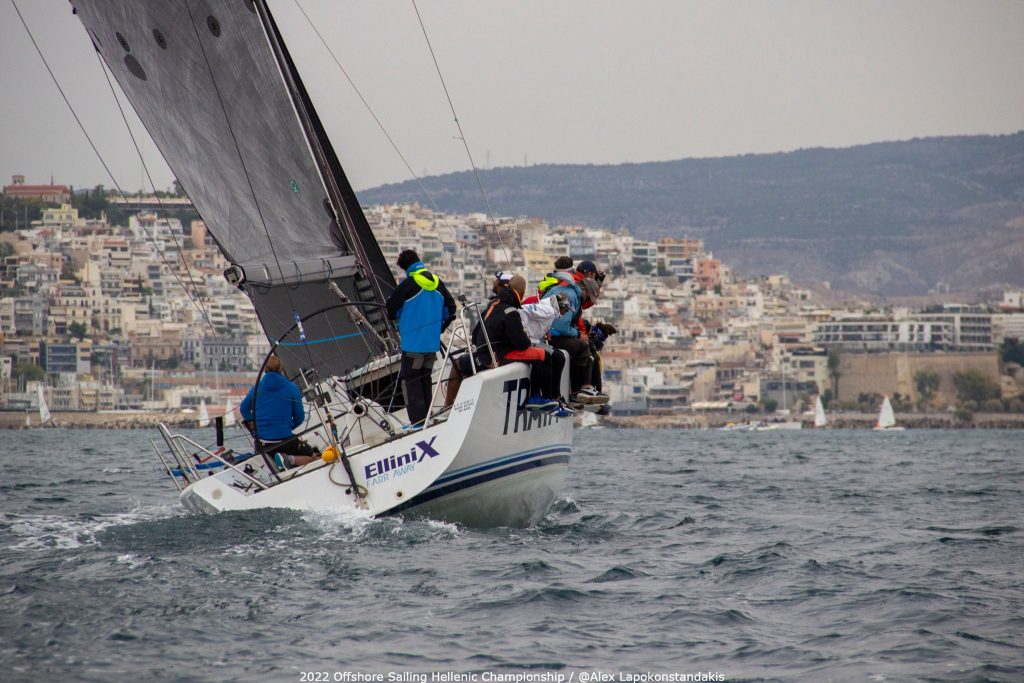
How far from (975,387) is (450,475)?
4071 inches

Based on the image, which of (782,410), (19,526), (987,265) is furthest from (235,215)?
(987,265)

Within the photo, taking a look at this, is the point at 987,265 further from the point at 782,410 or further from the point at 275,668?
the point at 275,668

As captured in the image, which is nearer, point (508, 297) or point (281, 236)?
point (508, 297)

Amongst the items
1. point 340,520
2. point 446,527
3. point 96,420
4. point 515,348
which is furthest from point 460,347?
point 96,420

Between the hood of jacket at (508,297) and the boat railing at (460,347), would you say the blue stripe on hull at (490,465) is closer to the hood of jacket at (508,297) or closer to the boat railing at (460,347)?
the boat railing at (460,347)

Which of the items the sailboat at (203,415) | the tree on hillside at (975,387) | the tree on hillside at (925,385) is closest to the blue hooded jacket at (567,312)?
the sailboat at (203,415)

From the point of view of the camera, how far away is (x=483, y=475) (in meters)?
8.96

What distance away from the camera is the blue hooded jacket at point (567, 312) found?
32.5 feet

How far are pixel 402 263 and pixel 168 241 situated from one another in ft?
386

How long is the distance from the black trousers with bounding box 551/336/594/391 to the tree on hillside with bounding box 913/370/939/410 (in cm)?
10011

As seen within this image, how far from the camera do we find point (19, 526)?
9664 millimetres

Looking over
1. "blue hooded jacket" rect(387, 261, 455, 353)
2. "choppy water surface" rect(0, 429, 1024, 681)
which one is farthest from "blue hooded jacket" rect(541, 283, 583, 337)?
"choppy water surface" rect(0, 429, 1024, 681)

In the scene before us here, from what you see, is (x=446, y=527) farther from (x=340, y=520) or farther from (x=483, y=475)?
(x=340, y=520)

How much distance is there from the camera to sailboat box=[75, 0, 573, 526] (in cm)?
924
